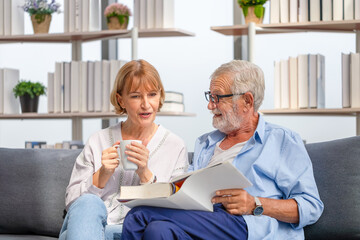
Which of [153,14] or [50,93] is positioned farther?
[50,93]

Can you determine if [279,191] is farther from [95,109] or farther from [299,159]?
[95,109]

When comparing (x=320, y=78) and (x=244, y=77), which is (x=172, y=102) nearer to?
(x=320, y=78)

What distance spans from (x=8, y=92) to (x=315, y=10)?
7.19 ft

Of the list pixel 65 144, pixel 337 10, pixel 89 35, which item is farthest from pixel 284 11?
pixel 65 144

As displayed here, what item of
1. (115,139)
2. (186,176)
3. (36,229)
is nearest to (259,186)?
(186,176)

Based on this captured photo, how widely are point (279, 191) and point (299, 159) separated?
0.14 m

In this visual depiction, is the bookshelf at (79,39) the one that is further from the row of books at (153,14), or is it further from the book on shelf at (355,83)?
the book on shelf at (355,83)

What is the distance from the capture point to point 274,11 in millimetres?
3580

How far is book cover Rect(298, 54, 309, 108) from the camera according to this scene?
3488 millimetres

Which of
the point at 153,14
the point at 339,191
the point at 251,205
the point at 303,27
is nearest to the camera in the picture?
the point at 251,205

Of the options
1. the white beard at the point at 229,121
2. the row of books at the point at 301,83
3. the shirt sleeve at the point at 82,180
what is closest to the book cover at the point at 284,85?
the row of books at the point at 301,83

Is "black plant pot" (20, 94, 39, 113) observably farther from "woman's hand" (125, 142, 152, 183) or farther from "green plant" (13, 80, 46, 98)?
"woman's hand" (125, 142, 152, 183)

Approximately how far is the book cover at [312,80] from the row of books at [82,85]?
1.24 metres

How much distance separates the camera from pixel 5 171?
2625 millimetres
